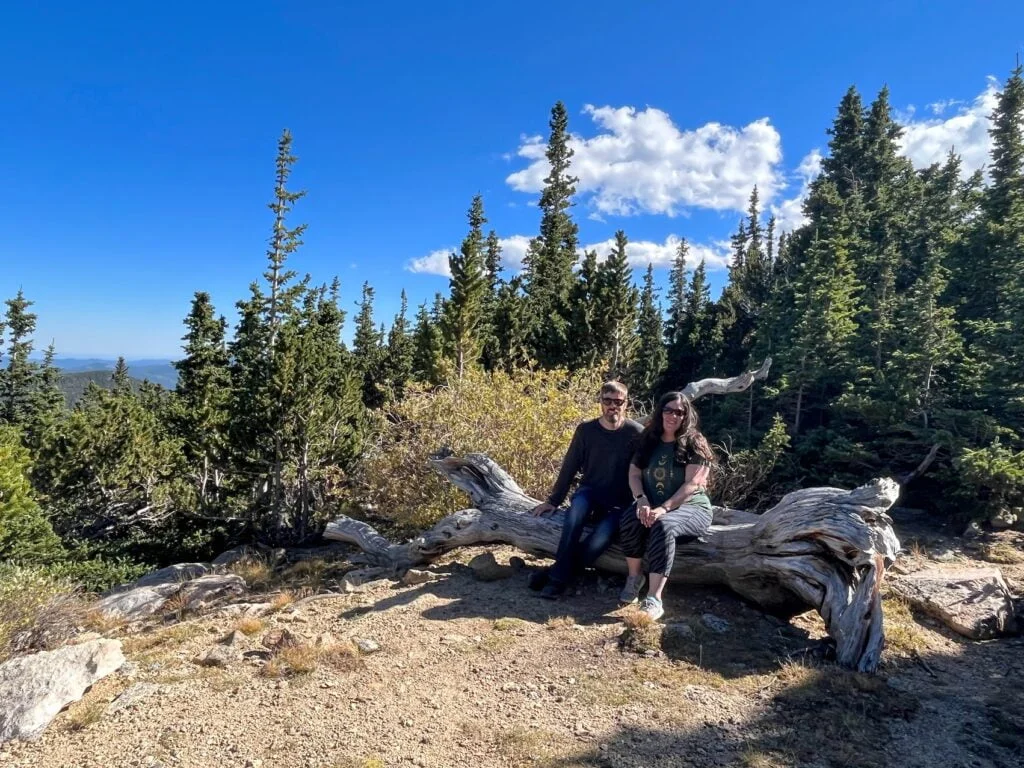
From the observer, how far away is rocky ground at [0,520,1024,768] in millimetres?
3109

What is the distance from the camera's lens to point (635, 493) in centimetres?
482

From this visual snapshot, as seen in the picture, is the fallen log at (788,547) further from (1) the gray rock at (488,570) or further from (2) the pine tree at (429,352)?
(2) the pine tree at (429,352)

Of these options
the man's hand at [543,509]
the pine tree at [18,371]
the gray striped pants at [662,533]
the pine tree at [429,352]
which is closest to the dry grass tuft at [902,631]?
the gray striped pants at [662,533]

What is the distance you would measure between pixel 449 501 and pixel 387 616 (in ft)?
12.4

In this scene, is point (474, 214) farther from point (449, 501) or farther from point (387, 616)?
point (387, 616)

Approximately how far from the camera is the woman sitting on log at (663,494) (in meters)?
4.57

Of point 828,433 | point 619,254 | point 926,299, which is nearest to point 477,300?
point 619,254

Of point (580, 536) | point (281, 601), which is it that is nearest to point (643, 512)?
point (580, 536)

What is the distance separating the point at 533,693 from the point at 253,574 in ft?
21.2

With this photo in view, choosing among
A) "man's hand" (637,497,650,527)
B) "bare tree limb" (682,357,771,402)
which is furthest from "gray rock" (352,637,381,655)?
"bare tree limb" (682,357,771,402)

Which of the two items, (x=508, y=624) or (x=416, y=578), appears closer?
(x=508, y=624)

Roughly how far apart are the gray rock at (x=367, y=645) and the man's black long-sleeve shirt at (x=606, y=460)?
2.09 metres

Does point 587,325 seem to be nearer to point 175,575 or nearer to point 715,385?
point 715,385

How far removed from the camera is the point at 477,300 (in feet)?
76.7
